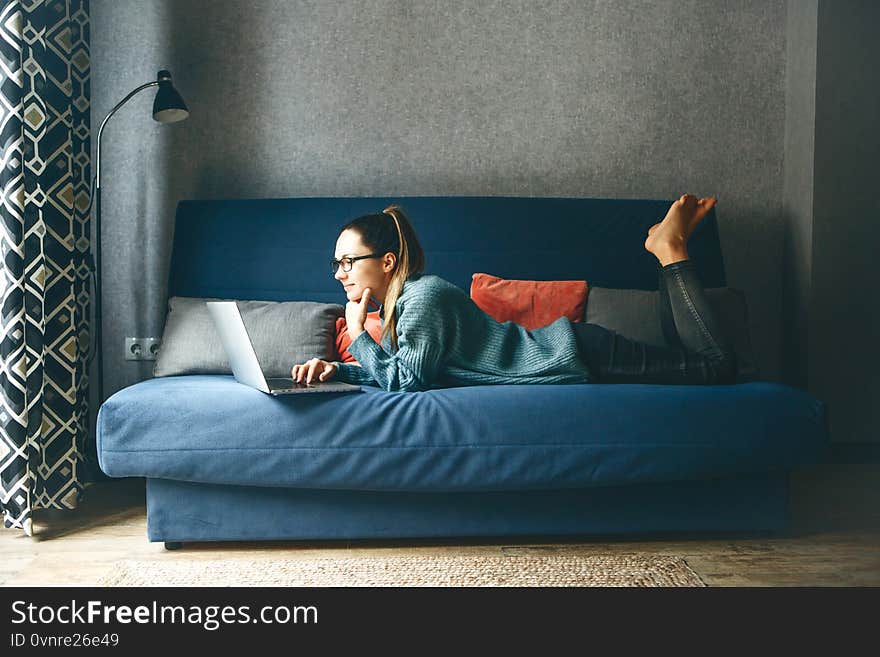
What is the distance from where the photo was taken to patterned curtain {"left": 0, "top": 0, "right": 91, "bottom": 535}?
2.25 meters

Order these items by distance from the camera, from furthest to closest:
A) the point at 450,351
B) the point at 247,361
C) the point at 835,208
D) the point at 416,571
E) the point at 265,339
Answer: the point at 835,208
the point at 265,339
the point at 450,351
the point at 247,361
the point at 416,571

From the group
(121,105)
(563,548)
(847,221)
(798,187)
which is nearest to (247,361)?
(563,548)

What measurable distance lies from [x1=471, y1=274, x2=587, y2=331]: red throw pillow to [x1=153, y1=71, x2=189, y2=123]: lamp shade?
3.94 ft

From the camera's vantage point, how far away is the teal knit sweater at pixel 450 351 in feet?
6.90

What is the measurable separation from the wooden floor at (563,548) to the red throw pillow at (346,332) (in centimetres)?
62

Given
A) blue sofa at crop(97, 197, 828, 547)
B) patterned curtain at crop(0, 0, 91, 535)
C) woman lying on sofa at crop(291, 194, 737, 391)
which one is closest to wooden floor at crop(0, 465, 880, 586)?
blue sofa at crop(97, 197, 828, 547)

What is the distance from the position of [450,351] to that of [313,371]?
0.38 metres

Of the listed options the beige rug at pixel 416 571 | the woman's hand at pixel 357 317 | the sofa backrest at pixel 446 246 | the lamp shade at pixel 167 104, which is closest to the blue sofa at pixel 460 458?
the beige rug at pixel 416 571

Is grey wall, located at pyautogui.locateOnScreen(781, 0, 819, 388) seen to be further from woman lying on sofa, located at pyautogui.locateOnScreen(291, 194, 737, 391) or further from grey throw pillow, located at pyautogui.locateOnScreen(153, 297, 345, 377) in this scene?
grey throw pillow, located at pyautogui.locateOnScreen(153, 297, 345, 377)

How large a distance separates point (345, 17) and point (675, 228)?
5.18 ft

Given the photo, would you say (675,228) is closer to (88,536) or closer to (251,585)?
(251,585)

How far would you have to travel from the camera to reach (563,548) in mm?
2111

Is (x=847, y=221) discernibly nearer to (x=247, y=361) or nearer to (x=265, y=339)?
(x=265, y=339)
